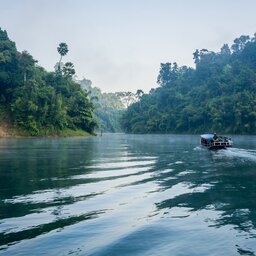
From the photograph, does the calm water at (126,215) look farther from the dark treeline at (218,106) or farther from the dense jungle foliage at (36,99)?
the dark treeline at (218,106)

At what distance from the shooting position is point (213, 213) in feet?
45.9

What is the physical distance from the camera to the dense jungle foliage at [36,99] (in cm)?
11300

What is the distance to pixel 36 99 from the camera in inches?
4584

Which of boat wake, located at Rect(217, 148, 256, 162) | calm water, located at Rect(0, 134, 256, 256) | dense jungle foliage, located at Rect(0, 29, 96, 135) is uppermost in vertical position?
dense jungle foliage, located at Rect(0, 29, 96, 135)

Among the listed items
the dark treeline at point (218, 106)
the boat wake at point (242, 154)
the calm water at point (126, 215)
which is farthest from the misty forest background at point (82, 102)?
the calm water at point (126, 215)

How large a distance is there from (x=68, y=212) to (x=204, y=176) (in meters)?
14.0

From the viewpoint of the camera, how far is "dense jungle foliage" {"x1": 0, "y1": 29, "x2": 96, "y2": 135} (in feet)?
371

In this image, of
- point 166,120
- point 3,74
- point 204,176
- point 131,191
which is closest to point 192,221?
point 131,191

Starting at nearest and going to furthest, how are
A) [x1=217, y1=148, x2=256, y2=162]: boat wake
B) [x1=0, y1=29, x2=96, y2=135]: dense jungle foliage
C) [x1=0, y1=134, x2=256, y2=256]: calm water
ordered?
1. [x1=0, y1=134, x2=256, y2=256]: calm water
2. [x1=217, y1=148, x2=256, y2=162]: boat wake
3. [x1=0, y1=29, x2=96, y2=135]: dense jungle foliage

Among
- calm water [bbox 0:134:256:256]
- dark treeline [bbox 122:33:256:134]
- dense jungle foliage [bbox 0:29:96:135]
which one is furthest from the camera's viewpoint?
dark treeline [bbox 122:33:256:134]

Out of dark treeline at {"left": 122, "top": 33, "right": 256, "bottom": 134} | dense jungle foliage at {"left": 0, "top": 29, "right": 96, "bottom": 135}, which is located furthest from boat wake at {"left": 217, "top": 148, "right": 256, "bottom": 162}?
dark treeline at {"left": 122, "top": 33, "right": 256, "bottom": 134}

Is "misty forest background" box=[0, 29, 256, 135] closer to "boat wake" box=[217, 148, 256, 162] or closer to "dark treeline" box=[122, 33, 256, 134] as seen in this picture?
"dark treeline" box=[122, 33, 256, 134]

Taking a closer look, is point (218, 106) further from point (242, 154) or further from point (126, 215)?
point (126, 215)

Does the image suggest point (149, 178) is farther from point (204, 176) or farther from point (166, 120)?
point (166, 120)
